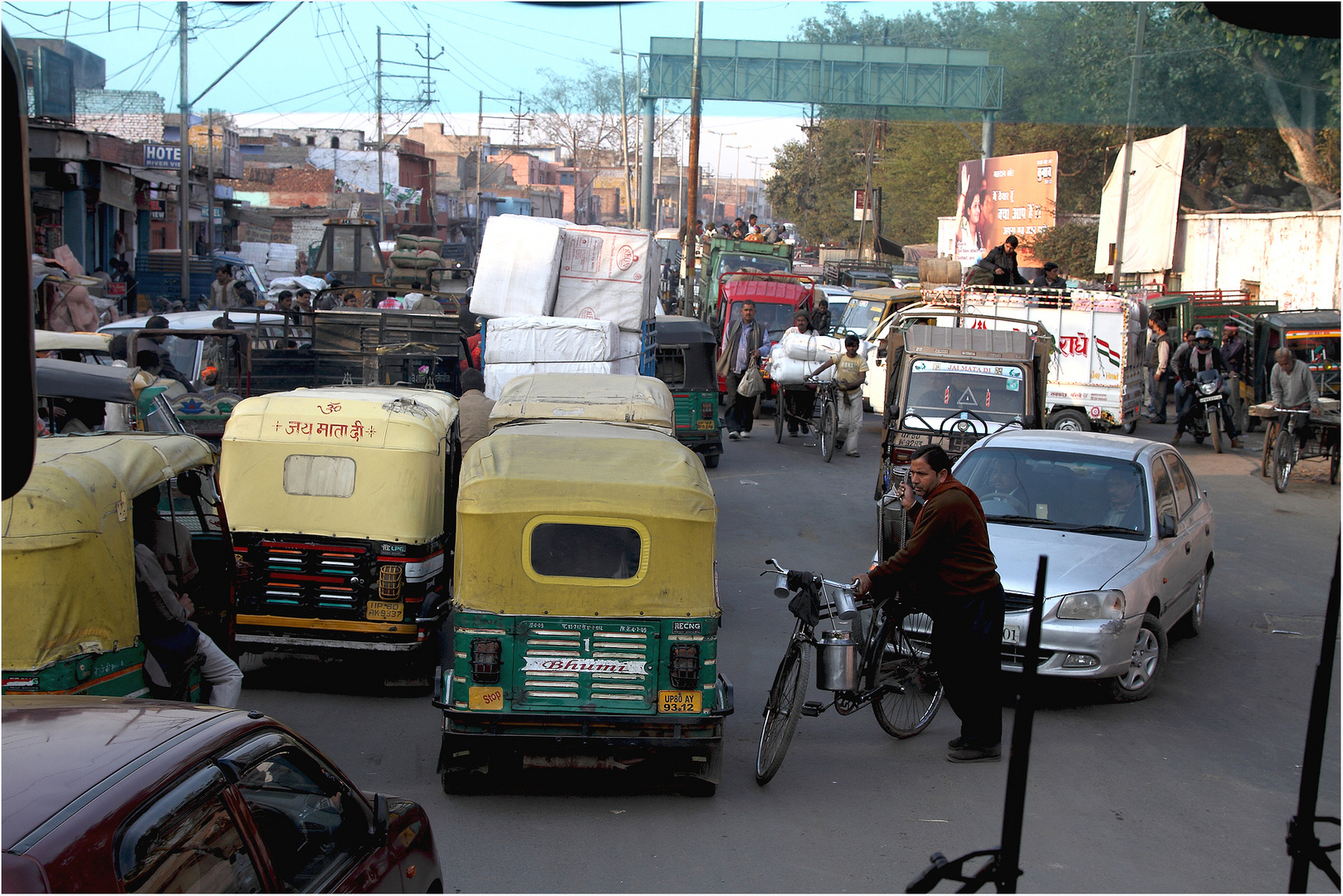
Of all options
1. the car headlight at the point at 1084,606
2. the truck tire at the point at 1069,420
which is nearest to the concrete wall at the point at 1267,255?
the truck tire at the point at 1069,420

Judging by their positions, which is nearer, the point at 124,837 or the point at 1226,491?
the point at 124,837

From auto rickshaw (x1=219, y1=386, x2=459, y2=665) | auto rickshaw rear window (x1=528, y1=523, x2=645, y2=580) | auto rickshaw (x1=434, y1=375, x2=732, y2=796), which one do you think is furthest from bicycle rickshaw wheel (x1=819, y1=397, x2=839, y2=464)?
auto rickshaw rear window (x1=528, y1=523, x2=645, y2=580)

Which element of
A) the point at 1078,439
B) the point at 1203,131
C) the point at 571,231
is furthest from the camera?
the point at 1203,131

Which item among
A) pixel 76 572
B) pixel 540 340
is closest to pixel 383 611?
pixel 76 572

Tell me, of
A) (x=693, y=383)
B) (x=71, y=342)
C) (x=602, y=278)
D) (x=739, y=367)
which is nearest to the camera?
(x=71, y=342)

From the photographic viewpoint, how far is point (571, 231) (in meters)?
15.0

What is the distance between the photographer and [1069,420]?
63.4 ft

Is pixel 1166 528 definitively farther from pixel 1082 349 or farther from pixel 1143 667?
pixel 1082 349

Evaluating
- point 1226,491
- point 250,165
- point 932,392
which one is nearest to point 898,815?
point 932,392

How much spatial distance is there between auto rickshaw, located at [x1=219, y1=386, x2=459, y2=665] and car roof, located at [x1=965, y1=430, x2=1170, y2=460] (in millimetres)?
4748

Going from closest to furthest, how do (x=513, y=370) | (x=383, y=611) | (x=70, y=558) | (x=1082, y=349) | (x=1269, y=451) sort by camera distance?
(x=70, y=558)
(x=383, y=611)
(x=513, y=370)
(x=1269, y=451)
(x=1082, y=349)

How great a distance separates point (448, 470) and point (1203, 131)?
35496 millimetres

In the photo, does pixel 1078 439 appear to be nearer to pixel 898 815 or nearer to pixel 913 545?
pixel 913 545

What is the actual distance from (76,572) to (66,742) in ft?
7.34
